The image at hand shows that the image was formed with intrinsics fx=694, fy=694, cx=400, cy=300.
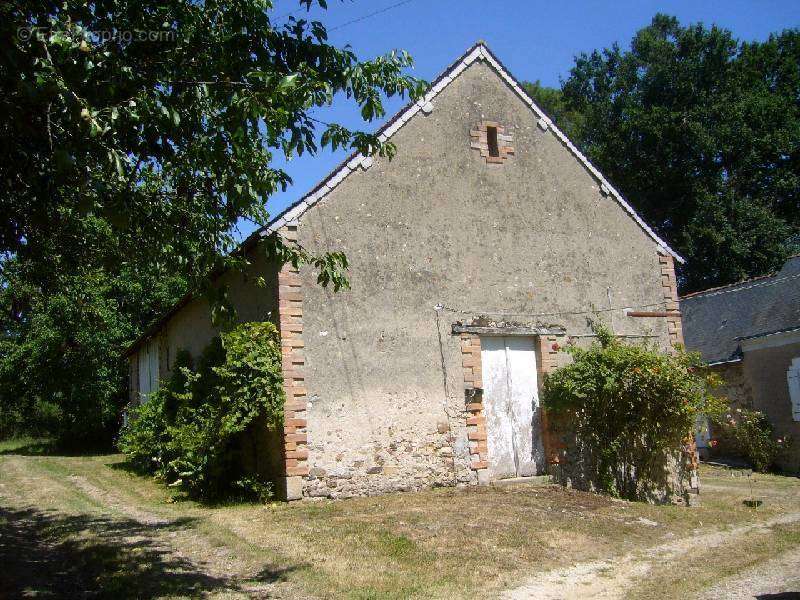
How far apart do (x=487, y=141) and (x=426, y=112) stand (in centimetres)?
125

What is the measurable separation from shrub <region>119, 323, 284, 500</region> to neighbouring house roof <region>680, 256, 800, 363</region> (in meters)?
12.1

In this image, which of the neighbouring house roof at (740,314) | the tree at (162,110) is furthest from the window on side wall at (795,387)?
the tree at (162,110)

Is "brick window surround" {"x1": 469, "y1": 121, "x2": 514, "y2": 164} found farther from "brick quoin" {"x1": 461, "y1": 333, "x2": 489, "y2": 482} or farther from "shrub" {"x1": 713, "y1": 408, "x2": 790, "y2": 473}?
"shrub" {"x1": 713, "y1": 408, "x2": 790, "y2": 473}

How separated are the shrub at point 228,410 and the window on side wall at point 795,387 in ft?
41.3

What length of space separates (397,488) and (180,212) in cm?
541

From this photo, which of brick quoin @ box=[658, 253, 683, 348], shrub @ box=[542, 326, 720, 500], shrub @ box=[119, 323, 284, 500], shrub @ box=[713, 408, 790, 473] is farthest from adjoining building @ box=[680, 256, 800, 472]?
shrub @ box=[119, 323, 284, 500]

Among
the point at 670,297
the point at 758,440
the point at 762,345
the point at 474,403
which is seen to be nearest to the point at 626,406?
the point at 474,403

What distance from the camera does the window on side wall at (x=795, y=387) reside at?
16.1m

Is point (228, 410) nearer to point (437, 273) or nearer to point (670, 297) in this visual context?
point (437, 273)

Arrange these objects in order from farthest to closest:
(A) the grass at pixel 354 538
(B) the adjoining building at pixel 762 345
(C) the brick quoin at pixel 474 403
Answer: (B) the adjoining building at pixel 762 345
(C) the brick quoin at pixel 474 403
(A) the grass at pixel 354 538

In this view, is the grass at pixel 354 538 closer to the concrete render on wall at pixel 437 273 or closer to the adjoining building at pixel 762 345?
the concrete render on wall at pixel 437 273

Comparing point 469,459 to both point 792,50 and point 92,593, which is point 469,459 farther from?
point 792,50

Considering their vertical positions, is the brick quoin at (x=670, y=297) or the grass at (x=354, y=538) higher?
the brick quoin at (x=670, y=297)

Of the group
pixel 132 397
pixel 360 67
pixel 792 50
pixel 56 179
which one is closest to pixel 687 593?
pixel 360 67
